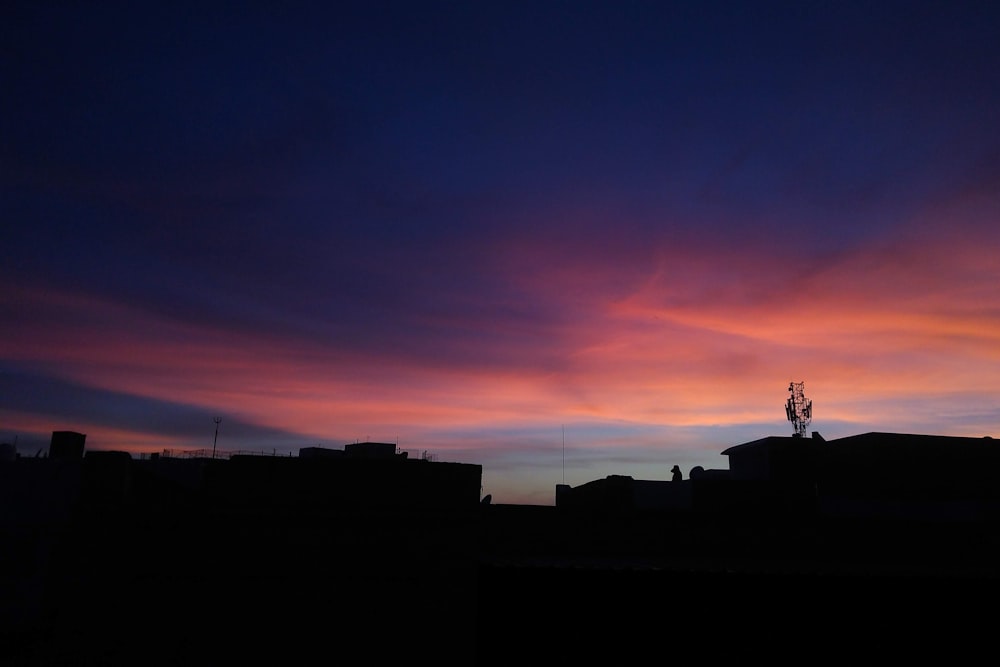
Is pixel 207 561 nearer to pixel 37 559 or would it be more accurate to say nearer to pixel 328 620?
pixel 328 620

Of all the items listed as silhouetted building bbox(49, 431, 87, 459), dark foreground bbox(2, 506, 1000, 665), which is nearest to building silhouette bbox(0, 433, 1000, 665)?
dark foreground bbox(2, 506, 1000, 665)

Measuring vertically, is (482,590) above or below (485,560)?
below

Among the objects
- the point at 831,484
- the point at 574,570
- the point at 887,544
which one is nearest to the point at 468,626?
the point at 574,570

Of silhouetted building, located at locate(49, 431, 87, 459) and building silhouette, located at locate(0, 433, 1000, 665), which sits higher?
silhouetted building, located at locate(49, 431, 87, 459)

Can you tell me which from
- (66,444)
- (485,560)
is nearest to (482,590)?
(485,560)

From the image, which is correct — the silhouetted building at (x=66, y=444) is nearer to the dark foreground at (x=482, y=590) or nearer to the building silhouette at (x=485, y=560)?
the building silhouette at (x=485, y=560)

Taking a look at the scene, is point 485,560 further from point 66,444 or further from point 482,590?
point 66,444

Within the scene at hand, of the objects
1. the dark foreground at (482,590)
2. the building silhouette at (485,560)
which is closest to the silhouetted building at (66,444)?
the building silhouette at (485,560)

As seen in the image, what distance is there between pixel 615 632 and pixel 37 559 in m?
29.1

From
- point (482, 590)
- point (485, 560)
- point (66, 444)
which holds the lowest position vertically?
point (482, 590)

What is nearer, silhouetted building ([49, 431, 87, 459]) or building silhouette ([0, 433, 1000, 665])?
building silhouette ([0, 433, 1000, 665])

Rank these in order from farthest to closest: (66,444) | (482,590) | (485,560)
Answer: (66,444) < (485,560) < (482,590)

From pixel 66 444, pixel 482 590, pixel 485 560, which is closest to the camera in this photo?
pixel 482 590

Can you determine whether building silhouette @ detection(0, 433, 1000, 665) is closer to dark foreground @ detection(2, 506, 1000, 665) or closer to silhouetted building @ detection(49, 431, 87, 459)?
dark foreground @ detection(2, 506, 1000, 665)
